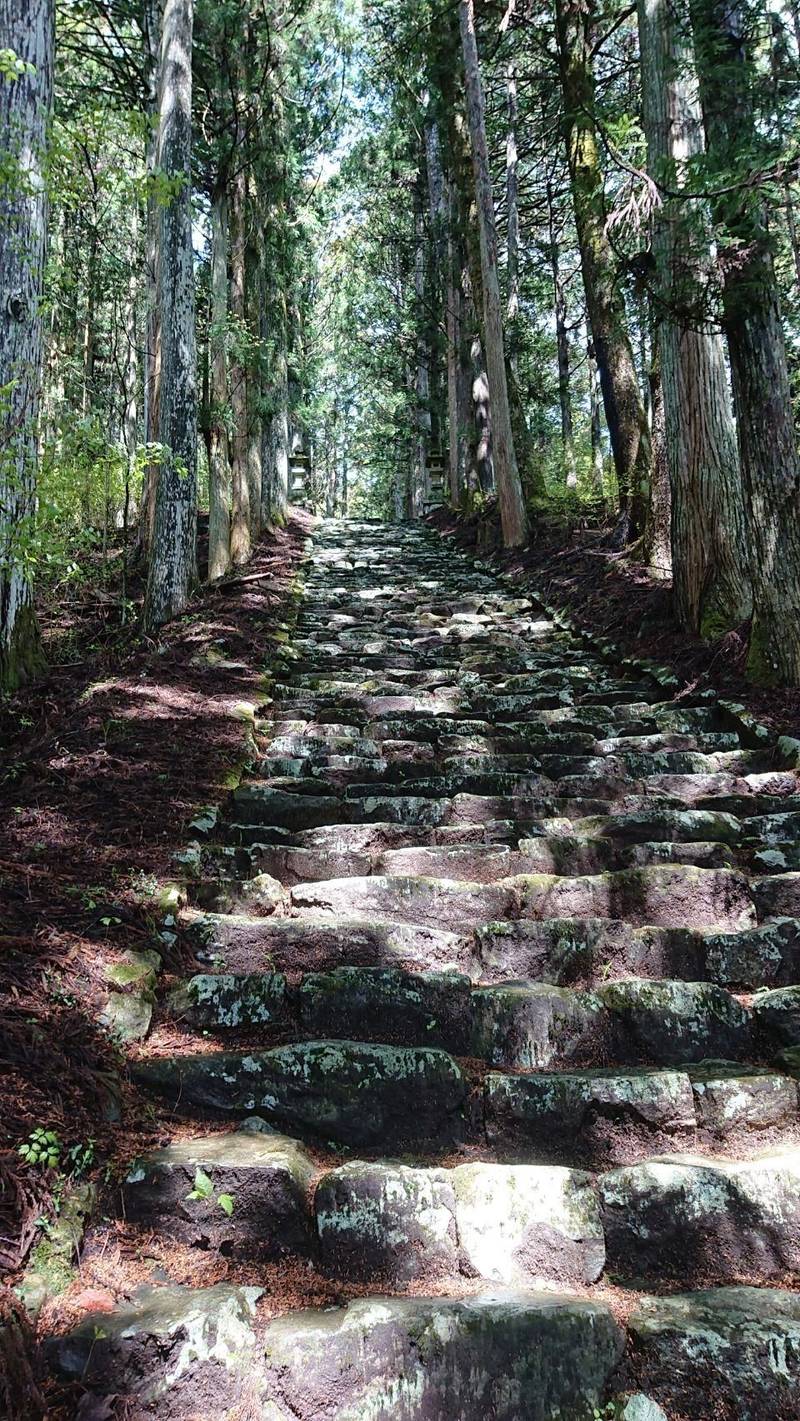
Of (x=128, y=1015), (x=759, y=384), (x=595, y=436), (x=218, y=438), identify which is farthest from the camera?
(x=595, y=436)

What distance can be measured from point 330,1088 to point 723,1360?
4.19 ft

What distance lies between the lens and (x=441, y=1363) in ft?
6.57

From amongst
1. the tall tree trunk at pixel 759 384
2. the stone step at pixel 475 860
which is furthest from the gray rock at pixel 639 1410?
the tall tree trunk at pixel 759 384

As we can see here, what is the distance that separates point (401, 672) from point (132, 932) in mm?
4959

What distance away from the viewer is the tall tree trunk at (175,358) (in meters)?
9.37

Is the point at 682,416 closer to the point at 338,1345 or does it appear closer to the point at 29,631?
the point at 29,631

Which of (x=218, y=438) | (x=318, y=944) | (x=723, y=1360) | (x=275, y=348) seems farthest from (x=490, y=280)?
(x=723, y=1360)

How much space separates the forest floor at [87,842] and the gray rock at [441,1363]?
69 cm

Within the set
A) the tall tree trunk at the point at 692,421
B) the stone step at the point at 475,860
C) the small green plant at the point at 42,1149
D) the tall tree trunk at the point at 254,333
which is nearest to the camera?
the small green plant at the point at 42,1149

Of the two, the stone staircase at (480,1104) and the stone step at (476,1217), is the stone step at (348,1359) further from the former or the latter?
the stone step at (476,1217)

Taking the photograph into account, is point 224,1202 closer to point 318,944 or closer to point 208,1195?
point 208,1195

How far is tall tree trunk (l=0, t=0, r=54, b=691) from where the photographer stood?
5.18m

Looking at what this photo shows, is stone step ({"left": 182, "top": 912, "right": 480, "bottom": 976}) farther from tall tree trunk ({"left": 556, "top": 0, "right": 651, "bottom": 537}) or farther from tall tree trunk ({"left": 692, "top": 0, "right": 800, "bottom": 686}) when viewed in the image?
tall tree trunk ({"left": 556, "top": 0, "right": 651, "bottom": 537})

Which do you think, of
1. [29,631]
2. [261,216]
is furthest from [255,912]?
[261,216]
